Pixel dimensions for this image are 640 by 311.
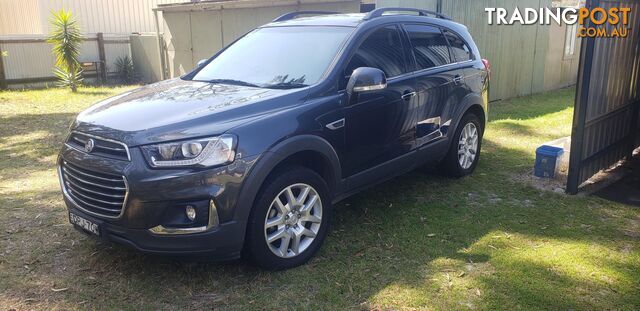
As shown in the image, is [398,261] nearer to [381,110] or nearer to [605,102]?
[381,110]

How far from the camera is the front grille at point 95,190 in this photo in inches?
129

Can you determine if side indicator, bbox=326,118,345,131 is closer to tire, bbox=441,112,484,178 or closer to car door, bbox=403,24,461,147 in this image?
car door, bbox=403,24,461,147

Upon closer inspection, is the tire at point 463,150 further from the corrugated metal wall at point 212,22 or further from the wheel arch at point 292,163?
the corrugated metal wall at point 212,22

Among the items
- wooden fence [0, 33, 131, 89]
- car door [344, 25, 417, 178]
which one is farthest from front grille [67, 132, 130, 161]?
wooden fence [0, 33, 131, 89]

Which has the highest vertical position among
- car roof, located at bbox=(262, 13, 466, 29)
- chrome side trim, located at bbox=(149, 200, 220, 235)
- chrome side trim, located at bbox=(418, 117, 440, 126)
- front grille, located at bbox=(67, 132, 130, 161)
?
car roof, located at bbox=(262, 13, 466, 29)

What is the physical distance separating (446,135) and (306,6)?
5853mm

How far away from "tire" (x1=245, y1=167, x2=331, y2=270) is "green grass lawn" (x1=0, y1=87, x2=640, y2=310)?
135mm

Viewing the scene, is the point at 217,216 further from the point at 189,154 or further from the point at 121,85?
the point at 121,85

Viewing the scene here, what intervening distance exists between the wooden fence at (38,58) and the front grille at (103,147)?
12474 millimetres

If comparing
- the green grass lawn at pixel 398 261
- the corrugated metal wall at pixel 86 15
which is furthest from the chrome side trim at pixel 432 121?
the corrugated metal wall at pixel 86 15

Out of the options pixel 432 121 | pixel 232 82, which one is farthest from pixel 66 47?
pixel 432 121

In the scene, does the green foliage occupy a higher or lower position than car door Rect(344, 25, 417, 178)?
lower

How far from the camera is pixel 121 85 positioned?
50.6 feet

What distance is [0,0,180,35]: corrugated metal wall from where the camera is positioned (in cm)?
1686
